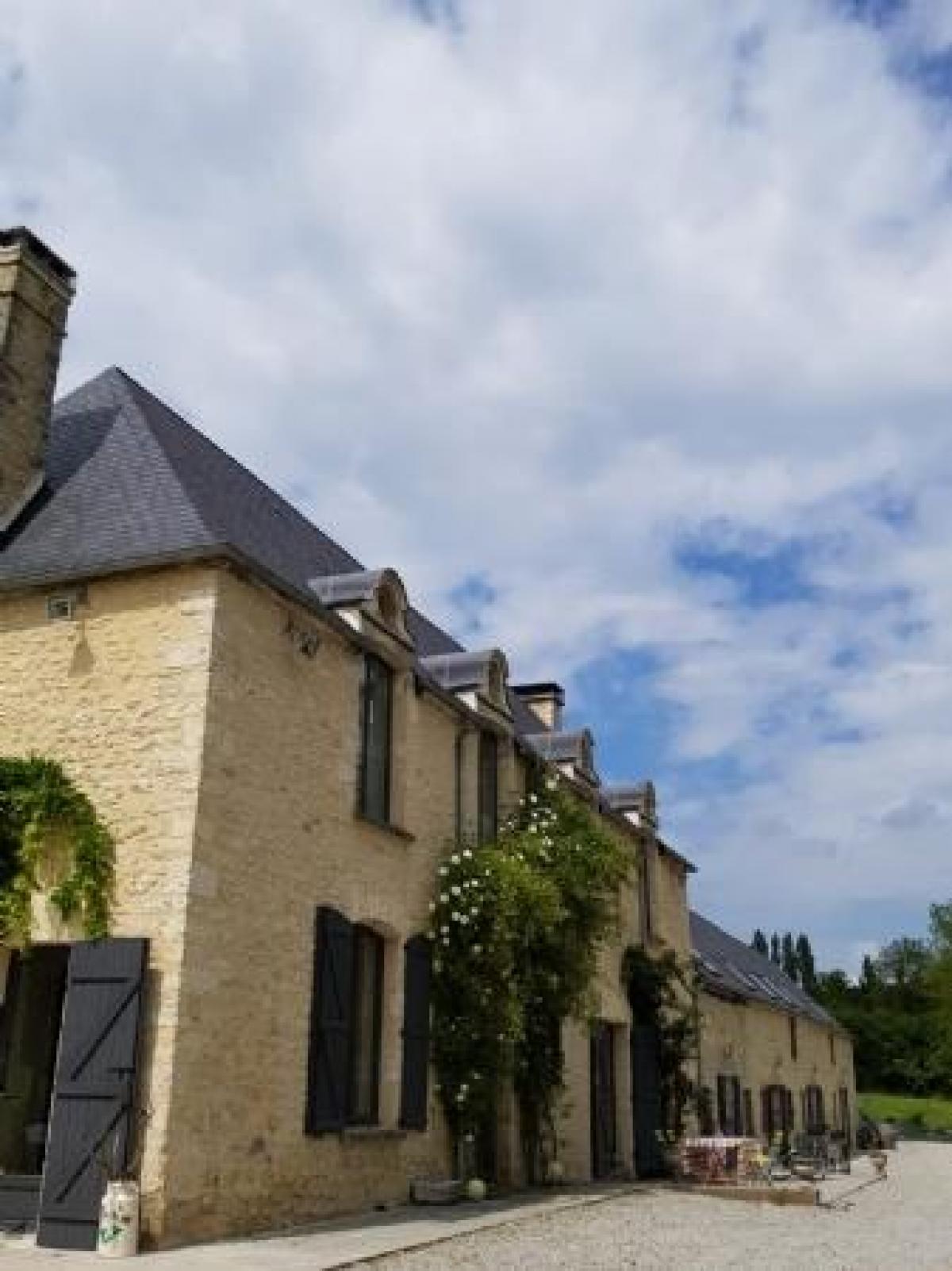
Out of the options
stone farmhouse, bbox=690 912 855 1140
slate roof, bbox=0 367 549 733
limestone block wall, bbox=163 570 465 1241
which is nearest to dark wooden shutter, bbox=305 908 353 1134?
limestone block wall, bbox=163 570 465 1241

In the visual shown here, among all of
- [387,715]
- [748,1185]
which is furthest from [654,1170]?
[387,715]

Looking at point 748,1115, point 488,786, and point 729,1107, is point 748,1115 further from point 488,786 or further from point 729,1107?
point 488,786

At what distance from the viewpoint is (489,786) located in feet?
51.4

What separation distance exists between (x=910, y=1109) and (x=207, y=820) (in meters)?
56.8

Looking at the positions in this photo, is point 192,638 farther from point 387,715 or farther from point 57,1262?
point 57,1262

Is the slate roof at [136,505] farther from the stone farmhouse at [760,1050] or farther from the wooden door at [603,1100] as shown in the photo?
the stone farmhouse at [760,1050]

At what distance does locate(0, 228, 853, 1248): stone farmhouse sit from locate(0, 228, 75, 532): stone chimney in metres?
0.03

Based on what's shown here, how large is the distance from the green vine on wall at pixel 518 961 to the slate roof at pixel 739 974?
9725 mm

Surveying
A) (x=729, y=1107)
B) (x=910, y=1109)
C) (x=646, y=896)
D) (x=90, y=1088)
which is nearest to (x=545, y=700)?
(x=646, y=896)

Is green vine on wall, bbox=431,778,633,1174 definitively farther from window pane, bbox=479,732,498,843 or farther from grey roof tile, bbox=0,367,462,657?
grey roof tile, bbox=0,367,462,657

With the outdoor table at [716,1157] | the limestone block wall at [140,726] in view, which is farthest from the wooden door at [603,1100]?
the limestone block wall at [140,726]

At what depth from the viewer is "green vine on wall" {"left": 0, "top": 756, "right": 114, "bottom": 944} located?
31.2 feet

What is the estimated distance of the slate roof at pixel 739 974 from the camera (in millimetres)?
27394

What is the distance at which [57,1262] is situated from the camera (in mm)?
8031
